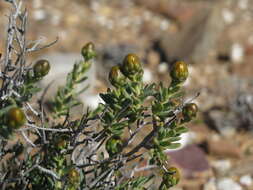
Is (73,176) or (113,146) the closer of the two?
(73,176)

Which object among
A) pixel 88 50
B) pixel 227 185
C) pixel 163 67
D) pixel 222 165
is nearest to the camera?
pixel 88 50

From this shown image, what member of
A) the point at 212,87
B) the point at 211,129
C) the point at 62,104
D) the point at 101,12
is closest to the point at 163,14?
the point at 101,12

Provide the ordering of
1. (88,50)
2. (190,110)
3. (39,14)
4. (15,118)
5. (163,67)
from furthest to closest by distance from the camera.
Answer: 1. (39,14)
2. (163,67)
3. (88,50)
4. (190,110)
5. (15,118)

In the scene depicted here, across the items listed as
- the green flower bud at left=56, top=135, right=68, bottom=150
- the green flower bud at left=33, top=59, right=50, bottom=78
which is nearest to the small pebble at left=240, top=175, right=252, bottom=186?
the green flower bud at left=56, top=135, right=68, bottom=150

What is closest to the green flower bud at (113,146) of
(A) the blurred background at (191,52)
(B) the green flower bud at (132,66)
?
(B) the green flower bud at (132,66)

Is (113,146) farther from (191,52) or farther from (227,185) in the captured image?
(191,52)

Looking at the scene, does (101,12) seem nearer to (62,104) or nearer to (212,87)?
(212,87)

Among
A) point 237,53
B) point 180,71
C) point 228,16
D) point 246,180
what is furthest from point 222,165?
point 228,16
